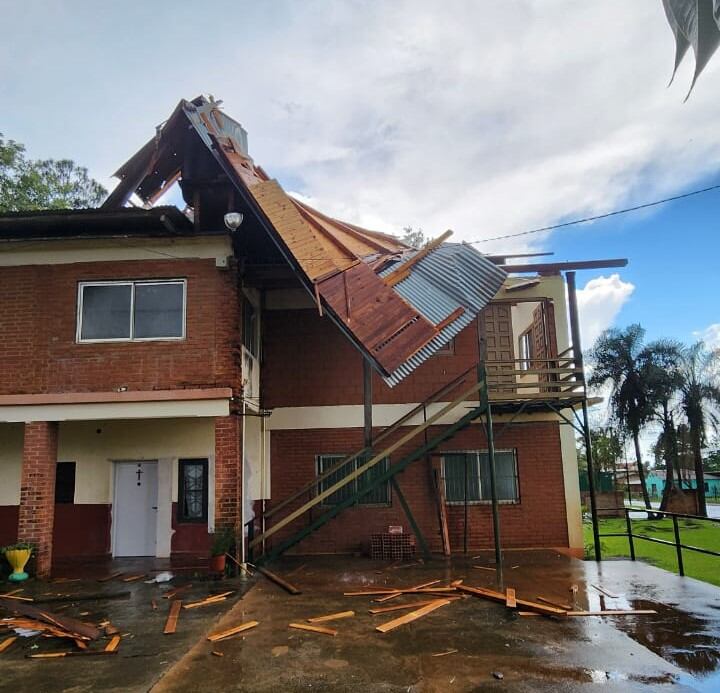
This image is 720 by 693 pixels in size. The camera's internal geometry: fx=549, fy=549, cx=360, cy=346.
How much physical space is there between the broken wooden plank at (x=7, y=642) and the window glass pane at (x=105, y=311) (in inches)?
192

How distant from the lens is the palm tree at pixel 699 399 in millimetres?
24641

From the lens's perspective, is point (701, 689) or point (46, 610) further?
point (46, 610)

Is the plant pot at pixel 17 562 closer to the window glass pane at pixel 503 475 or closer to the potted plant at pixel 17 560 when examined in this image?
the potted plant at pixel 17 560

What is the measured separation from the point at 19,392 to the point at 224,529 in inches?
165

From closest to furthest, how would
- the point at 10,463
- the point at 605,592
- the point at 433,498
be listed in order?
the point at 605,592 < the point at 10,463 < the point at 433,498

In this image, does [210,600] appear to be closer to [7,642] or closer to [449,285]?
[7,642]

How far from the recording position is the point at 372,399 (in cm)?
1161

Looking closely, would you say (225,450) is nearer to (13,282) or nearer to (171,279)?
(171,279)

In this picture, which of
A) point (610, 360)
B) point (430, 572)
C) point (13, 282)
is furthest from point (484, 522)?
point (610, 360)

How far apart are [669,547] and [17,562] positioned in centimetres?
1805

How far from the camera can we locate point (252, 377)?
11.2 meters

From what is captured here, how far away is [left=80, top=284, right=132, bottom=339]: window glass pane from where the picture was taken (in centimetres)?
948

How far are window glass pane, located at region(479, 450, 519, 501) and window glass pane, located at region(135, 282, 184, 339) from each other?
666cm

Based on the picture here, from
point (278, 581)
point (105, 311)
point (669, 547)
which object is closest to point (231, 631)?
point (278, 581)
